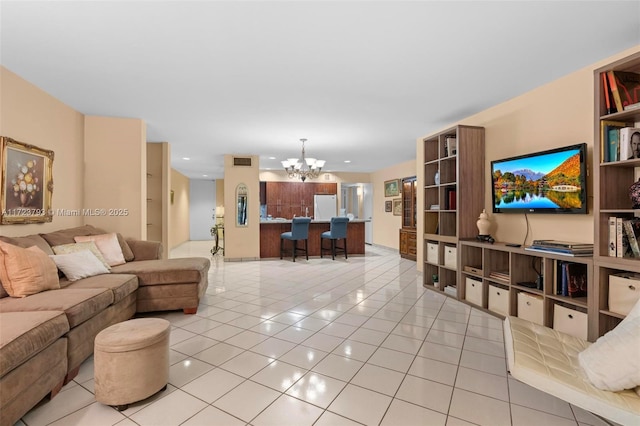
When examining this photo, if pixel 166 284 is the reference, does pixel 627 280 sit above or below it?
above

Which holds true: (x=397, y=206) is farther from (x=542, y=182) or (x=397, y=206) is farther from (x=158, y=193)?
(x=158, y=193)

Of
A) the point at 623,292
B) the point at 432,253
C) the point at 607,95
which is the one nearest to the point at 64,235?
the point at 432,253

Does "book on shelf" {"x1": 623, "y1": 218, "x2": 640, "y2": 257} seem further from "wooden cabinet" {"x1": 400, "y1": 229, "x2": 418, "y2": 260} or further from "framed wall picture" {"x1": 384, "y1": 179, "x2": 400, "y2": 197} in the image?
"framed wall picture" {"x1": 384, "y1": 179, "x2": 400, "y2": 197}

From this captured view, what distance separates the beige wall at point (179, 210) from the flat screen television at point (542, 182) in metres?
8.53

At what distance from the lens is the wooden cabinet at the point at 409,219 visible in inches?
294

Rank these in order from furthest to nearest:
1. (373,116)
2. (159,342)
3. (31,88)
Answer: (373,116), (31,88), (159,342)

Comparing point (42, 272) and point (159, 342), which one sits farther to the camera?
point (42, 272)

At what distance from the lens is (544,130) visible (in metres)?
3.31

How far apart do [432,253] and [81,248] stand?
14.5 ft

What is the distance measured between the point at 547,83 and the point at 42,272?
5.05 m

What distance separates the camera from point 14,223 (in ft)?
10.0

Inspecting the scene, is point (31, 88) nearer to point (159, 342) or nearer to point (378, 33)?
point (159, 342)

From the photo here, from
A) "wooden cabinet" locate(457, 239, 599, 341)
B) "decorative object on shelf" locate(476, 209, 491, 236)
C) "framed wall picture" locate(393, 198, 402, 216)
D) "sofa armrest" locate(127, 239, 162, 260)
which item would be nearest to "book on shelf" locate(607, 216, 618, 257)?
"wooden cabinet" locate(457, 239, 599, 341)

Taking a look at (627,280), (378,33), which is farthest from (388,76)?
(627,280)
